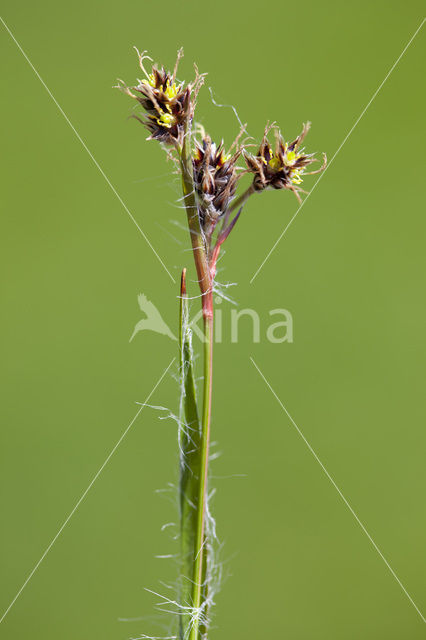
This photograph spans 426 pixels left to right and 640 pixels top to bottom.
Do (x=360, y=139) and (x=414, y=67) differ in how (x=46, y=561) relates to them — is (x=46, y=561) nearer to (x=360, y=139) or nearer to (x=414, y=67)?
(x=360, y=139)

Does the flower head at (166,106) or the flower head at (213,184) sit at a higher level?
the flower head at (166,106)

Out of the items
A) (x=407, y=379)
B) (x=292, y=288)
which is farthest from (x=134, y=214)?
(x=407, y=379)

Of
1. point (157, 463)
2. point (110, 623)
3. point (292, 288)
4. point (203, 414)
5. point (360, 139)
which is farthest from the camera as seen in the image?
point (360, 139)

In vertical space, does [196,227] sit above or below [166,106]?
below
